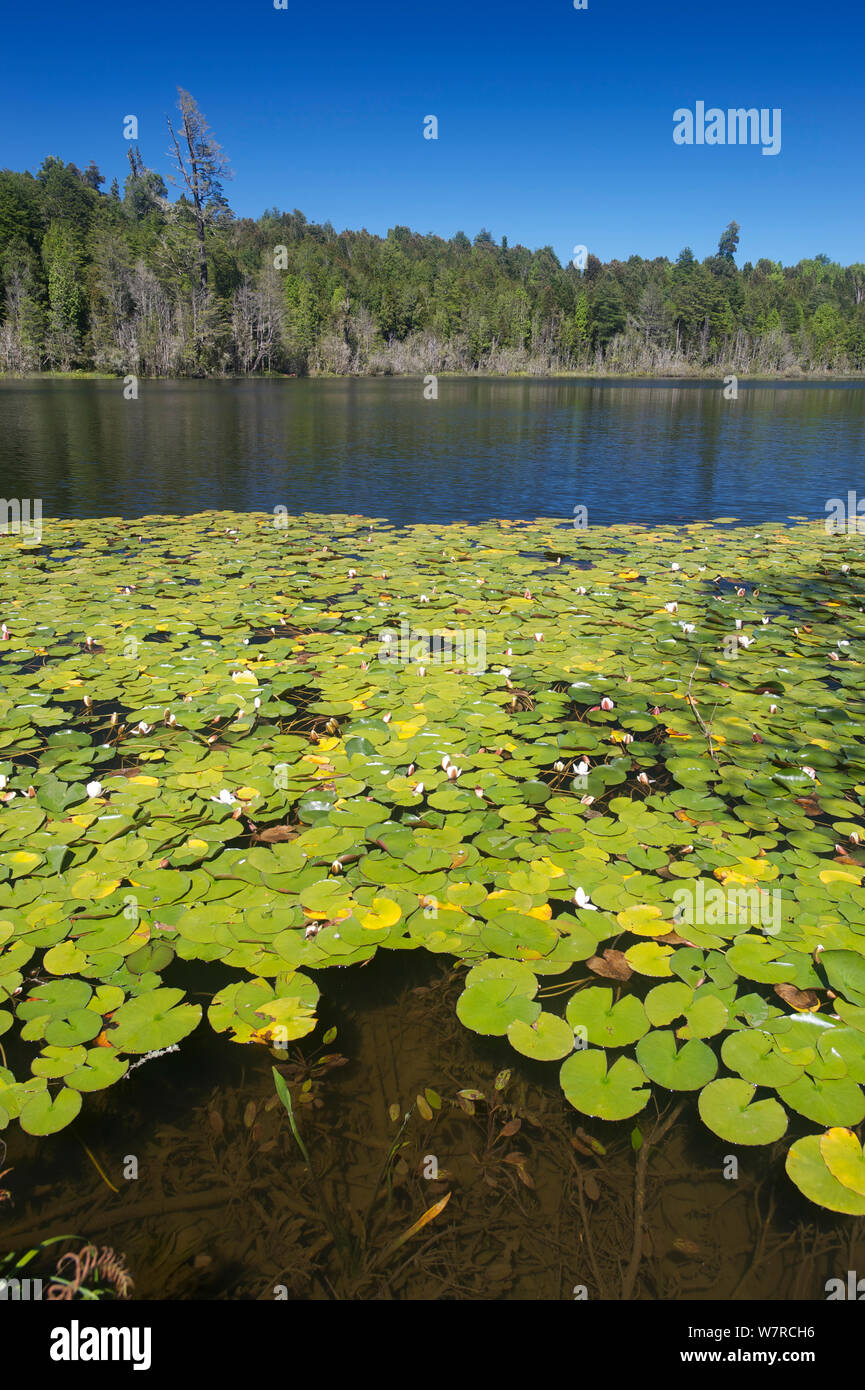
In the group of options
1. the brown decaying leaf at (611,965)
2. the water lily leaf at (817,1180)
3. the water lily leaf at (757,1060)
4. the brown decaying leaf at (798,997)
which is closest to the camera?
the water lily leaf at (817,1180)

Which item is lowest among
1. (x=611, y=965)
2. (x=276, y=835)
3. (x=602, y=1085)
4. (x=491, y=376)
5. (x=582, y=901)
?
(x=602, y=1085)

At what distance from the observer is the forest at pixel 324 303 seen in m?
58.0

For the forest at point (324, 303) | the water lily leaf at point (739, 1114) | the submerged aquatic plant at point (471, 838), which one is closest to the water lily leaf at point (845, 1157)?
the submerged aquatic plant at point (471, 838)

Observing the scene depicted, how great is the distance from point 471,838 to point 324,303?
9314 cm

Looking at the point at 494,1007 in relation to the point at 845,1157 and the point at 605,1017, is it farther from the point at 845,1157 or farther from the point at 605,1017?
the point at 845,1157

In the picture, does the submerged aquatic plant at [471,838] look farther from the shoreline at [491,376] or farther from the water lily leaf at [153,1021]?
the shoreline at [491,376]

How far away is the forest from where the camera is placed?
58.0 meters

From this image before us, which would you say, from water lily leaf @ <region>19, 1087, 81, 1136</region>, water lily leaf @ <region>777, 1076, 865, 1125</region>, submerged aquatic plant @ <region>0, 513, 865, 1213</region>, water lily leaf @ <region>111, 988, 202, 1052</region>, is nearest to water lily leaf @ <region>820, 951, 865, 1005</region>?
submerged aquatic plant @ <region>0, 513, 865, 1213</region>

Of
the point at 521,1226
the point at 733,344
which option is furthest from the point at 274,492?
the point at 733,344

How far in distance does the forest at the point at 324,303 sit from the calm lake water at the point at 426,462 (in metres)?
26.9

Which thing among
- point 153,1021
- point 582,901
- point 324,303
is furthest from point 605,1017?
point 324,303

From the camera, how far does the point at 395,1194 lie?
78.7 inches

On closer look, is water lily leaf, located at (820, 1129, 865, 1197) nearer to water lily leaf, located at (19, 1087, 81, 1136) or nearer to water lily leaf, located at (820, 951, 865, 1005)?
water lily leaf, located at (820, 951, 865, 1005)

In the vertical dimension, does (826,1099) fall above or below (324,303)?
below
